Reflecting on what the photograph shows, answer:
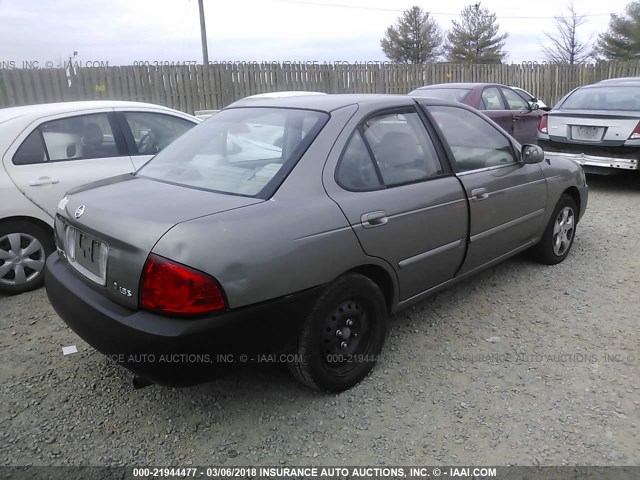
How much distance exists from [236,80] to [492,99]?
22.0 feet

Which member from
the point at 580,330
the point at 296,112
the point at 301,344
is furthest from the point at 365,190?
the point at 580,330

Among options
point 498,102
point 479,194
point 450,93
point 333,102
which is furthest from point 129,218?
point 498,102

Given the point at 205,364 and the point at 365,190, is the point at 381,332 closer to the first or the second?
the point at 365,190

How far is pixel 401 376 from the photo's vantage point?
3.08 meters

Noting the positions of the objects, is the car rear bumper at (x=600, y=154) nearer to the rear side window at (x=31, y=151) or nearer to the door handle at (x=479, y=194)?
the door handle at (x=479, y=194)

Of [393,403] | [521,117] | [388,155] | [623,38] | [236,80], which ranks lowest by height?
[393,403]

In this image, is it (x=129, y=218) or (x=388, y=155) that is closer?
(x=129, y=218)

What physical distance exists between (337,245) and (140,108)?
10.7 ft

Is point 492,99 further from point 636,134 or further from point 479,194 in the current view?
point 479,194

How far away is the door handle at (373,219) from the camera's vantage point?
→ 2.79m

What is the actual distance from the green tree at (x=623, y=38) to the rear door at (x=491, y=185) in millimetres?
44252

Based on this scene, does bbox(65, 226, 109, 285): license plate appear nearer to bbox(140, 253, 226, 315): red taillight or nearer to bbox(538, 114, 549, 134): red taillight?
bbox(140, 253, 226, 315): red taillight

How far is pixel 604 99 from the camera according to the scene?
311 inches

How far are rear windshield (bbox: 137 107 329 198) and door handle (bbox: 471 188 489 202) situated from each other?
1.22 metres
